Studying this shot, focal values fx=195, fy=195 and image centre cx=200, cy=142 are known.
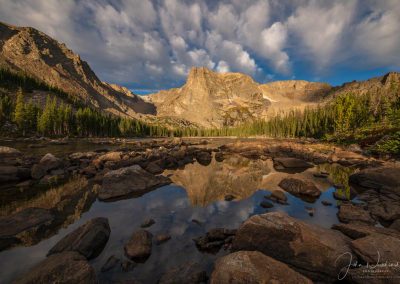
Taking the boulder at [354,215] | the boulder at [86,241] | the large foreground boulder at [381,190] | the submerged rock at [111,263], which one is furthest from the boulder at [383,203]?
the boulder at [86,241]

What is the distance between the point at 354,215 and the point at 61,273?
14950 millimetres

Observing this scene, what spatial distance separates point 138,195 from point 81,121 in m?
101

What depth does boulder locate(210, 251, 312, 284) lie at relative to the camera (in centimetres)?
536

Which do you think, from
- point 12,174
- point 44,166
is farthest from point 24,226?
point 44,166

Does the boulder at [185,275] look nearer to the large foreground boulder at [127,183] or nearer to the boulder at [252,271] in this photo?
the boulder at [252,271]

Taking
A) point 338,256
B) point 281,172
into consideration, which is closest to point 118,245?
point 338,256

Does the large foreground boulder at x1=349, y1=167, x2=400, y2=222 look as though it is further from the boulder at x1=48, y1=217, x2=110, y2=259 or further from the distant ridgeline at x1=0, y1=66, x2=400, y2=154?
the distant ridgeline at x1=0, y1=66, x2=400, y2=154

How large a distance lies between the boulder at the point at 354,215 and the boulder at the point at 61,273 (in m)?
13.4

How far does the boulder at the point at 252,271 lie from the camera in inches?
211

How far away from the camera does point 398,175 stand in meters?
17.5

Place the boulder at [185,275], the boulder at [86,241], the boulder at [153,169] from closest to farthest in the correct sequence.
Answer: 1. the boulder at [185,275]
2. the boulder at [86,241]
3. the boulder at [153,169]

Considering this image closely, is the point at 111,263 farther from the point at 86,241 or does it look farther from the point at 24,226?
the point at 24,226

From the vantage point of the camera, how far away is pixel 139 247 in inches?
338

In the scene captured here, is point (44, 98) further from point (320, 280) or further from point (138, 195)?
point (320, 280)
